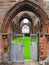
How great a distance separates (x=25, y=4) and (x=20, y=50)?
10.3ft

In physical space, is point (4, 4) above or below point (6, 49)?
above

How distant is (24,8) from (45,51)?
3.19m

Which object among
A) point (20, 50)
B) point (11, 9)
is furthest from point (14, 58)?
point (11, 9)

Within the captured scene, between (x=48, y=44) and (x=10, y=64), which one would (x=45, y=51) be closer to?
(x=48, y=44)

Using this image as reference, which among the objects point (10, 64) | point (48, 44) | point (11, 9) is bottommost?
point (10, 64)

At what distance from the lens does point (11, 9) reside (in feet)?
52.4

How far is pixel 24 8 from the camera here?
1647 cm

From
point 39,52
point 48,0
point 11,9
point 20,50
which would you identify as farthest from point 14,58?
point 48,0

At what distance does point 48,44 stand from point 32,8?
2589mm

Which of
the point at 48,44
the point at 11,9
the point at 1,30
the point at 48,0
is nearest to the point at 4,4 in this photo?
the point at 11,9

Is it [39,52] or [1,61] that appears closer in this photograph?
[1,61]

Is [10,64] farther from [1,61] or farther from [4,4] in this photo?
[4,4]

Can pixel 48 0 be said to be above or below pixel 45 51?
above

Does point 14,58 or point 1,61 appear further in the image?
point 14,58
